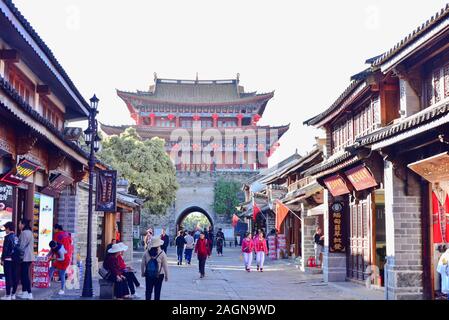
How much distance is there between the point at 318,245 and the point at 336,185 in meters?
5.00

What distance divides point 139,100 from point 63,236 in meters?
41.9

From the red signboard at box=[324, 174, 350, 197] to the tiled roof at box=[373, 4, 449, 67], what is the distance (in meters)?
4.04

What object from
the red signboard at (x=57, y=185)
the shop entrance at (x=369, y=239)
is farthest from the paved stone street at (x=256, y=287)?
the red signboard at (x=57, y=185)

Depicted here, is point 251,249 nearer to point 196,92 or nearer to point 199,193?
point 199,193

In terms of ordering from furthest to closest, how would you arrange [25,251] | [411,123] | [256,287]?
[256,287] < [25,251] < [411,123]

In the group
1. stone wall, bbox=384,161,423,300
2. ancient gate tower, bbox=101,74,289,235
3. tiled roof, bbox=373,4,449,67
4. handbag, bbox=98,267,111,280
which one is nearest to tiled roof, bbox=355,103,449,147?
stone wall, bbox=384,161,423,300

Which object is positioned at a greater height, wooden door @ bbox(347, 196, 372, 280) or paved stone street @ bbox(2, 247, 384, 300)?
wooden door @ bbox(347, 196, 372, 280)

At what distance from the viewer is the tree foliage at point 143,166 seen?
3566 centimetres

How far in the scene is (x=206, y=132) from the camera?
185 ft

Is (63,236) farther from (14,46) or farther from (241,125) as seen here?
(241,125)

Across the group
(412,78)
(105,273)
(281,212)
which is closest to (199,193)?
(281,212)

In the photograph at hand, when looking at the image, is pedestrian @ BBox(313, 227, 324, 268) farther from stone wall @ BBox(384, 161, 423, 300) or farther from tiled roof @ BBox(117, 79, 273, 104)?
tiled roof @ BBox(117, 79, 273, 104)

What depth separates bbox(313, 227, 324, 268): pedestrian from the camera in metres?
21.0
